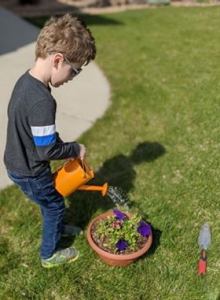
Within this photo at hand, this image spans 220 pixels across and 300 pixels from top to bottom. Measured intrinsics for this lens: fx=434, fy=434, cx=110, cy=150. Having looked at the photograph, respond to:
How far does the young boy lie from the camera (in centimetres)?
285

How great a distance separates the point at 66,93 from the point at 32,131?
4.04 metres

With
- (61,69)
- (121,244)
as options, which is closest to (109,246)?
(121,244)

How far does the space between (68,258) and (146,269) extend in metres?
0.66

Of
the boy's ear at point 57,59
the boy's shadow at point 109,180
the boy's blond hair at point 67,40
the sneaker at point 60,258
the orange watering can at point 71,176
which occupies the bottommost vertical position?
the boy's shadow at point 109,180

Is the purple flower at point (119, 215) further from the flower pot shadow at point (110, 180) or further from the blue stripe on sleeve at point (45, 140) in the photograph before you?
the blue stripe on sleeve at point (45, 140)

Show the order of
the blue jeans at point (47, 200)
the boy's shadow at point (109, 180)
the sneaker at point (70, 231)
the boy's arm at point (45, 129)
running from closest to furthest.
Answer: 1. the boy's arm at point (45, 129)
2. the blue jeans at point (47, 200)
3. the sneaker at point (70, 231)
4. the boy's shadow at point (109, 180)

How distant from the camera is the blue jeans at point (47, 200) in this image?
3.22 m

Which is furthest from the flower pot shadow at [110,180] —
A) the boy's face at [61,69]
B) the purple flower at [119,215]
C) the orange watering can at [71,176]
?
the boy's face at [61,69]

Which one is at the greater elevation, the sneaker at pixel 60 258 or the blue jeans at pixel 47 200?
the blue jeans at pixel 47 200

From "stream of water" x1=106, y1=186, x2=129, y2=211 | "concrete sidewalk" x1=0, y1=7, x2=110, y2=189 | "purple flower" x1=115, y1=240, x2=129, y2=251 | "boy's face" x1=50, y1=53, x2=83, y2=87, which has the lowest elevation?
"concrete sidewalk" x1=0, y1=7, x2=110, y2=189

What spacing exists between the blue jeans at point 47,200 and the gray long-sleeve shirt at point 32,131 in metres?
0.07

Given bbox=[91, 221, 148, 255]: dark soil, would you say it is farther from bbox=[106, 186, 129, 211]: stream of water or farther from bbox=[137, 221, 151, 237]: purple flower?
bbox=[106, 186, 129, 211]: stream of water

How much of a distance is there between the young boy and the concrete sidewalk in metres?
1.54

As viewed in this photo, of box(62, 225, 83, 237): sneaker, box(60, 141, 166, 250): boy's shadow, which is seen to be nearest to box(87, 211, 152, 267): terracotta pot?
box(62, 225, 83, 237): sneaker
